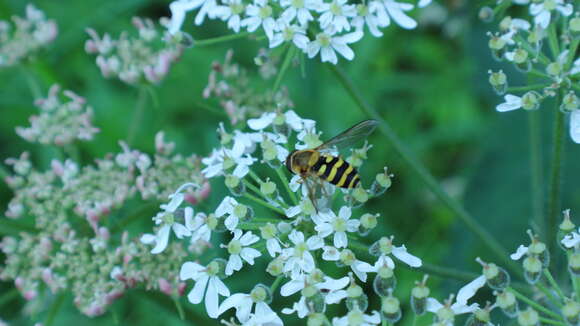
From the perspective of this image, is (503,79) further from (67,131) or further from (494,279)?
(67,131)

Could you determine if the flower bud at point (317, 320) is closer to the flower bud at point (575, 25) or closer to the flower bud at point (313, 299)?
the flower bud at point (313, 299)

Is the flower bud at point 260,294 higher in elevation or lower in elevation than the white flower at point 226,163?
lower

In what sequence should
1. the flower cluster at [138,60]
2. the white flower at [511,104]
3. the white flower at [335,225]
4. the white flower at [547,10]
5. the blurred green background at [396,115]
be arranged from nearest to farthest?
the white flower at [335,225]
the white flower at [511,104]
the white flower at [547,10]
the flower cluster at [138,60]
the blurred green background at [396,115]

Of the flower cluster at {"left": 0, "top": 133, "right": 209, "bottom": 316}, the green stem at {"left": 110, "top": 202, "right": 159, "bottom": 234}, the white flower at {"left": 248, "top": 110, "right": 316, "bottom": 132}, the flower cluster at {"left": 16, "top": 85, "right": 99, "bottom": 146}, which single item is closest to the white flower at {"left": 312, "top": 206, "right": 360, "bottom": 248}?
the white flower at {"left": 248, "top": 110, "right": 316, "bottom": 132}

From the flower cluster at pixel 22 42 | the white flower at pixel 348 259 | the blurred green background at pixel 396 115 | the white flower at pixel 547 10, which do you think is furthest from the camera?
the blurred green background at pixel 396 115

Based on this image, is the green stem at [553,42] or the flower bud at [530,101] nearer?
the flower bud at [530,101]

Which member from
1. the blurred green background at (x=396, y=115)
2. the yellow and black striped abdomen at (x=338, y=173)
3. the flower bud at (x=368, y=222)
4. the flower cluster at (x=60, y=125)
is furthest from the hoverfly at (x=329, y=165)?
the flower cluster at (x=60, y=125)

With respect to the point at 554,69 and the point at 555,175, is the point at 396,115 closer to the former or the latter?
the point at 555,175
